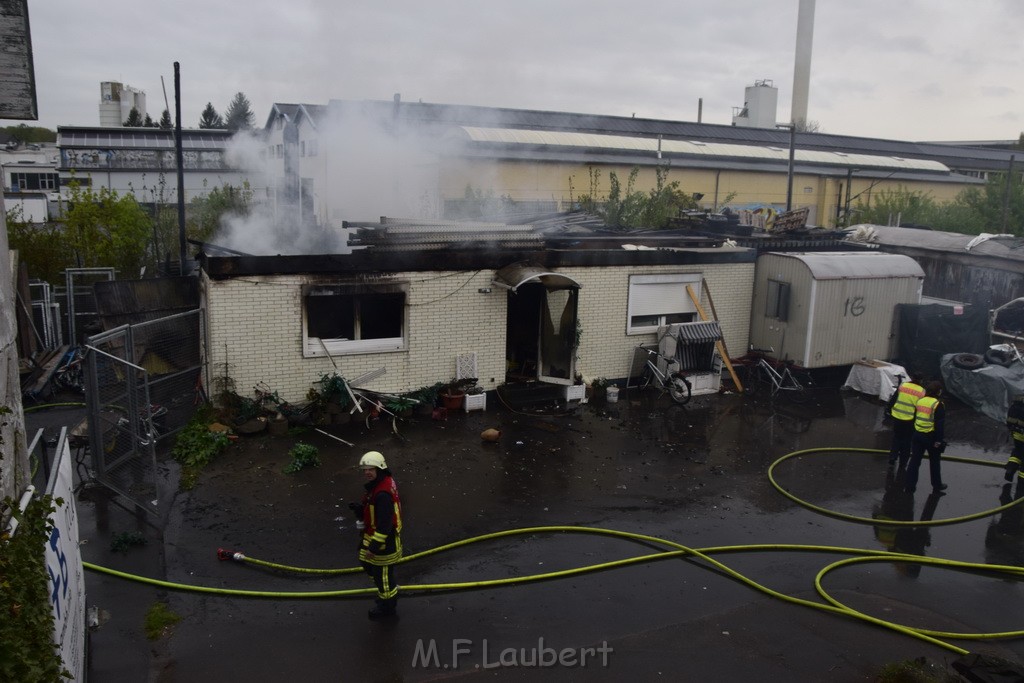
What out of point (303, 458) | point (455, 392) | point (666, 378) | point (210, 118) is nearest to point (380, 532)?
point (303, 458)

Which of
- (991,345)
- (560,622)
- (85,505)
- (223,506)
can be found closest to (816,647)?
(560,622)

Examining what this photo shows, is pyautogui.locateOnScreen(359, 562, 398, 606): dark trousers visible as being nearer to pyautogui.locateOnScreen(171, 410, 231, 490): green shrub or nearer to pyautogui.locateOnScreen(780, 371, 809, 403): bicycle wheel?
pyautogui.locateOnScreen(171, 410, 231, 490): green shrub

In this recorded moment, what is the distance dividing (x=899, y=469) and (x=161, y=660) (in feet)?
33.8

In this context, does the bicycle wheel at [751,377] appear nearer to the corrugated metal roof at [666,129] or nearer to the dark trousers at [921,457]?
the dark trousers at [921,457]

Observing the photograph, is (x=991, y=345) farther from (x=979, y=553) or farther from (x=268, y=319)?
(x=268, y=319)

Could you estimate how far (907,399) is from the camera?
11.0 metres

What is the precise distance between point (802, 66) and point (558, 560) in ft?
172

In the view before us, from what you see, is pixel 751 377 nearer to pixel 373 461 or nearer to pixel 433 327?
pixel 433 327

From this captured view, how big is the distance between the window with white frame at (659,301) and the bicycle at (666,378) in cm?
61

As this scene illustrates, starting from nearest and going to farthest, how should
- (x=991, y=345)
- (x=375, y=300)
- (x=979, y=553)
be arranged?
(x=979, y=553)
(x=375, y=300)
(x=991, y=345)

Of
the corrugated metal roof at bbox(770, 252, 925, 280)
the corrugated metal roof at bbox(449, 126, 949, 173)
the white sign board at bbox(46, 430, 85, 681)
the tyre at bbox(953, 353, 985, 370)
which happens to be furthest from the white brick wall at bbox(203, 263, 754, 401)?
the corrugated metal roof at bbox(449, 126, 949, 173)

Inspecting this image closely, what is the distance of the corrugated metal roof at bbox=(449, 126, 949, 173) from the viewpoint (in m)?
29.7

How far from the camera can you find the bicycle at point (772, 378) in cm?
1580

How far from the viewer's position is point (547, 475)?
36.2 ft
